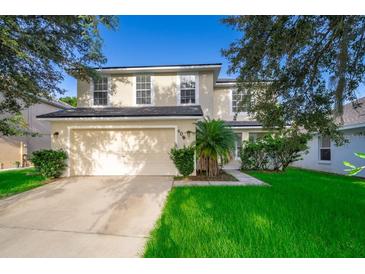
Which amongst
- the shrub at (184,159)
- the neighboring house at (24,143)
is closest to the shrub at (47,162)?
the neighboring house at (24,143)

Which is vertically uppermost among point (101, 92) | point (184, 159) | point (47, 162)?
point (101, 92)

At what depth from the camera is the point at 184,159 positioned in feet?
26.4

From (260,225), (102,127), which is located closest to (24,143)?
(102,127)

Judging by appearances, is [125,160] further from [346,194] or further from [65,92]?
[346,194]

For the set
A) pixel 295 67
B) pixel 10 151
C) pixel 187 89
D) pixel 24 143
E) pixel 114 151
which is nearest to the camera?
pixel 295 67

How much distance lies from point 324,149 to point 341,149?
1.41 metres

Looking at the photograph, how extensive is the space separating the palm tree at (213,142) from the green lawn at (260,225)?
2669 mm

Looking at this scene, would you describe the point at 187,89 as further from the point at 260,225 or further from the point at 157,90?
the point at 260,225

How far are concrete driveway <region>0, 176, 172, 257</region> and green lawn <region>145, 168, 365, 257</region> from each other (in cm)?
51

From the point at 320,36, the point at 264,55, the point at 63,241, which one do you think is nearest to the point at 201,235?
the point at 63,241

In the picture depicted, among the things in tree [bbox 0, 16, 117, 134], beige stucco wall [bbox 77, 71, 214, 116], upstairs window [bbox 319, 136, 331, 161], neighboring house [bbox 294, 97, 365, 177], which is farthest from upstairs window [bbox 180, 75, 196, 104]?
upstairs window [bbox 319, 136, 331, 161]

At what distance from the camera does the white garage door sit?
29.7 feet

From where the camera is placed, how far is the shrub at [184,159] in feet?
26.3

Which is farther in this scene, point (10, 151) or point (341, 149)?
point (10, 151)
